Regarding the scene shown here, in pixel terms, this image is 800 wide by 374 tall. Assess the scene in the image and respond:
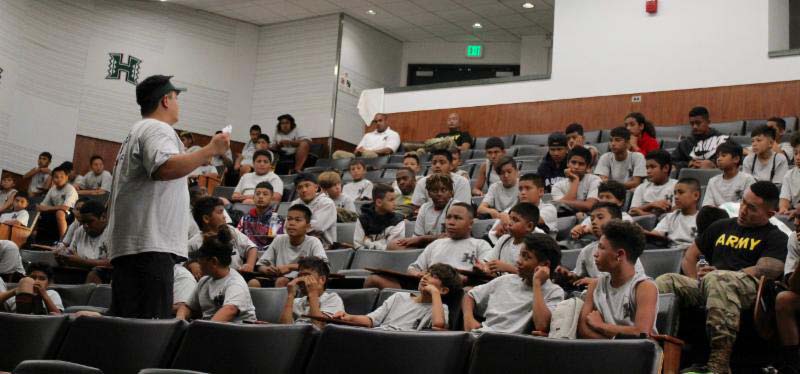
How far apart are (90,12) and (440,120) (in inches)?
174

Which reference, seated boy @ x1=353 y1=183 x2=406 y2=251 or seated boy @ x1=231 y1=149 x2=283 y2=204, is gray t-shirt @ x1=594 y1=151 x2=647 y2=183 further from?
seated boy @ x1=231 y1=149 x2=283 y2=204

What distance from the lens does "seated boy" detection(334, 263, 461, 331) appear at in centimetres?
396

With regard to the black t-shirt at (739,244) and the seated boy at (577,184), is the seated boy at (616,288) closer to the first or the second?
the black t-shirt at (739,244)

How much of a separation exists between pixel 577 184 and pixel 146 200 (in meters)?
3.70

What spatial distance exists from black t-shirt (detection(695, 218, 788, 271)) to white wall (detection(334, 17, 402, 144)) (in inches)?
307

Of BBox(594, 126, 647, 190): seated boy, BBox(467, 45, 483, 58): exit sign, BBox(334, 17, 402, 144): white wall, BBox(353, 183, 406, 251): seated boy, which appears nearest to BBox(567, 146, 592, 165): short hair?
BBox(594, 126, 647, 190): seated boy

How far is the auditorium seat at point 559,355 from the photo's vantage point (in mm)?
2143

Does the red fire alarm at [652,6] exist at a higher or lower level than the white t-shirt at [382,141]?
higher

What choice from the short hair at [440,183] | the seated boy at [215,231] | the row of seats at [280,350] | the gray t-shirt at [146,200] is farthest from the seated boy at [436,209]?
the row of seats at [280,350]

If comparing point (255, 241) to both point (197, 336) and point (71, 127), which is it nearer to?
point (197, 336)

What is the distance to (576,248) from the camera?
15.8 ft

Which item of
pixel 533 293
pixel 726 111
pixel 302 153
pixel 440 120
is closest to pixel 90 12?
pixel 302 153

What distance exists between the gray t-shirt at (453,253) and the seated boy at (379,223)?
3.30 ft

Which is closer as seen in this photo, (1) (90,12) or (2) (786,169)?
(2) (786,169)
